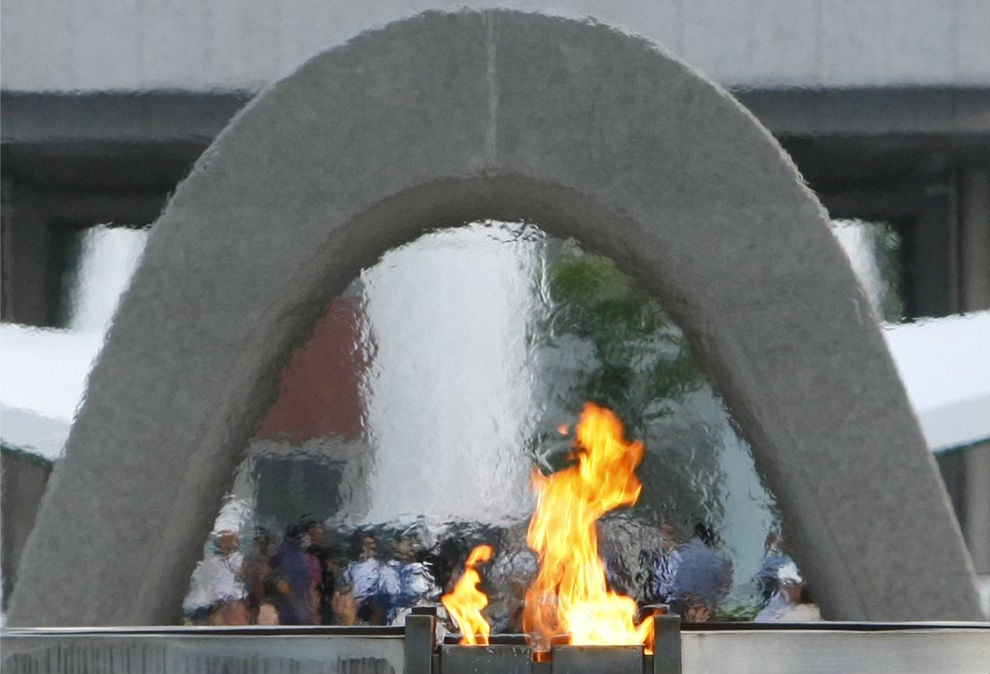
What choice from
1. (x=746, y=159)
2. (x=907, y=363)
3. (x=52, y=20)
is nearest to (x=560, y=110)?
(x=746, y=159)

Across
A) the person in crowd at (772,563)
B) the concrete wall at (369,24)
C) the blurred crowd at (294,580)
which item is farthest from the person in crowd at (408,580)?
the concrete wall at (369,24)

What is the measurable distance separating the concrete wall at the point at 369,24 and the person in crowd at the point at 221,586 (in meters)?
2.47

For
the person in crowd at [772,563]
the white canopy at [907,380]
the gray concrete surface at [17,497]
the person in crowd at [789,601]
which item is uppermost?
the white canopy at [907,380]

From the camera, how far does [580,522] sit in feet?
20.5

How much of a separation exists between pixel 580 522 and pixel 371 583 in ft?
3.99

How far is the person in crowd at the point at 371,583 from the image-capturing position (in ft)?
21.6

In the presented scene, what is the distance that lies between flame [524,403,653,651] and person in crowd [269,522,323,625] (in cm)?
118

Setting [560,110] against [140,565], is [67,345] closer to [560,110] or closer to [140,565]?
[140,565]

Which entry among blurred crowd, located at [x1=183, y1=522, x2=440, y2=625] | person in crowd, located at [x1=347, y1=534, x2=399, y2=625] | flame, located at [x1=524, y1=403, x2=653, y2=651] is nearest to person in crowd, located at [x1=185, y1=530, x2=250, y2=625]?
blurred crowd, located at [x1=183, y1=522, x2=440, y2=625]

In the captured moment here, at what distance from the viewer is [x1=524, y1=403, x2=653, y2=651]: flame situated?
584 centimetres

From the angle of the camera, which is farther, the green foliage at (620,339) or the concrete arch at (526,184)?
the green foliage at (620,339)

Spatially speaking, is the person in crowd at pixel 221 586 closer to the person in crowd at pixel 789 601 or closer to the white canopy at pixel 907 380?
the white canopy at pixel 907 380

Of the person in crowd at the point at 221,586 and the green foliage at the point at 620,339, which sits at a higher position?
the green foliage at the point at 620,339

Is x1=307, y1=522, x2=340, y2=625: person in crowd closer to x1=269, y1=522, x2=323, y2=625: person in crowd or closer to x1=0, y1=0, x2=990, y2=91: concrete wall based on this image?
x1=269, y1=522, x2=323, y2=625: person in crowd
